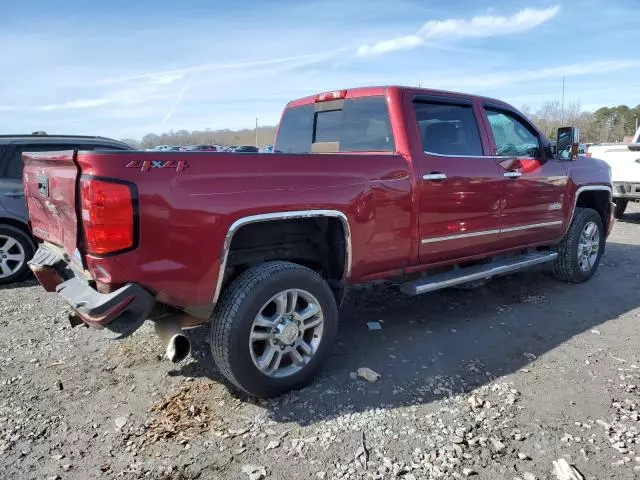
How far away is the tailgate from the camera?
2.84 meters

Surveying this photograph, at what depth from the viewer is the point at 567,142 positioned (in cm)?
527

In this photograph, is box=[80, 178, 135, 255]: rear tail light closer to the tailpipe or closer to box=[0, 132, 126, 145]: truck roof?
the tailpipe

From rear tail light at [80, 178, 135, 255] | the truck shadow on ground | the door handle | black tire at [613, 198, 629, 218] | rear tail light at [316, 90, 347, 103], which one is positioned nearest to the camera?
rear tail light at [80, 178, 135, 255]

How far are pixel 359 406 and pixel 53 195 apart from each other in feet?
7.68

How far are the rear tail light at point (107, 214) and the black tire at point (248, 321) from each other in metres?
0.71

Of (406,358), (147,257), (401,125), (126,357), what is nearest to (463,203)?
(401,125)

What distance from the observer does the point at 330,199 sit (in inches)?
132

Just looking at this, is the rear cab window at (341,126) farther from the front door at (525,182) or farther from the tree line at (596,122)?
the tree line at (596,122)

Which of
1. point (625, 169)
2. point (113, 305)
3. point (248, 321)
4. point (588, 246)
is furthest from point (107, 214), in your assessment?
point (625, 169)

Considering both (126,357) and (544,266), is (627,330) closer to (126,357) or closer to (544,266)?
(544,266)

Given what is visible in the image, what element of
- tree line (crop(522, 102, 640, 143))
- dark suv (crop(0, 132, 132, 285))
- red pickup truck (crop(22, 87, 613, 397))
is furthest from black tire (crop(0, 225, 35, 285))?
tree line (crop(522, 102, 640, 143))

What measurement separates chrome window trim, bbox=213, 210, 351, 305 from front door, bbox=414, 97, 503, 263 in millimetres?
732

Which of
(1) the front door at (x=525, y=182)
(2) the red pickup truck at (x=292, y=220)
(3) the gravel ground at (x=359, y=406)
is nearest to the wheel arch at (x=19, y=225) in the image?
(3) the gravel ground at (x=359, y=406)

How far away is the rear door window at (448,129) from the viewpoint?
13.6ft
